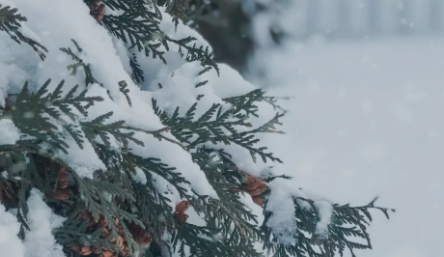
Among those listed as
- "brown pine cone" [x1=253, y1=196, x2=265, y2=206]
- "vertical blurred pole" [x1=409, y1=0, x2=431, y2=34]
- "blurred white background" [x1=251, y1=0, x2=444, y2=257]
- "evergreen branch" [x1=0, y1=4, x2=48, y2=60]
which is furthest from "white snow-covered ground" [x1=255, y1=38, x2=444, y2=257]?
"evergreen branch" [x1=0, y1=4, x2=48, y2=60]

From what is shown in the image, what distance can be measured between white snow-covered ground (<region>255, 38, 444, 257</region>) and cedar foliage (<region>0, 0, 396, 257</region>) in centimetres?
464

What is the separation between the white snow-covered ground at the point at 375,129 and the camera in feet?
30.7

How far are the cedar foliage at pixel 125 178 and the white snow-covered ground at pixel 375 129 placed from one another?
15.2 ft

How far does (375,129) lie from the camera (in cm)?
1259

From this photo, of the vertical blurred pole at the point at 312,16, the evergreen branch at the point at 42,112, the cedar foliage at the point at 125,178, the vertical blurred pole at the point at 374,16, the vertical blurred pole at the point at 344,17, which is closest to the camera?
the evergreen branch at the point at 42,112

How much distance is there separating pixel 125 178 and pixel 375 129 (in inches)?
437

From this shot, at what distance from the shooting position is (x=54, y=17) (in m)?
2.11

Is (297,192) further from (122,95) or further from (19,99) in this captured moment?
(19,99)

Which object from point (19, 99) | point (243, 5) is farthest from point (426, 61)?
point (19, 99)

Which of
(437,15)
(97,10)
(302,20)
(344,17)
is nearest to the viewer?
(97,10)

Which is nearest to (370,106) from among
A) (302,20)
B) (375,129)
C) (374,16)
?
(375,129)

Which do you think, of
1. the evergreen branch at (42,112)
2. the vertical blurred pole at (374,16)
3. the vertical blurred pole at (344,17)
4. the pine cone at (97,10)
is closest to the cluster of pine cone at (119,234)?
the evergreen branch at (42,112)

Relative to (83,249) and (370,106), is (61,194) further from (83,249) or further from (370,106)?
(370,106)

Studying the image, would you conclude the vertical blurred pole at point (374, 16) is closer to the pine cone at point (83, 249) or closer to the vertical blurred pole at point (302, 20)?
the vertical blurred pole at point (302, 20)
